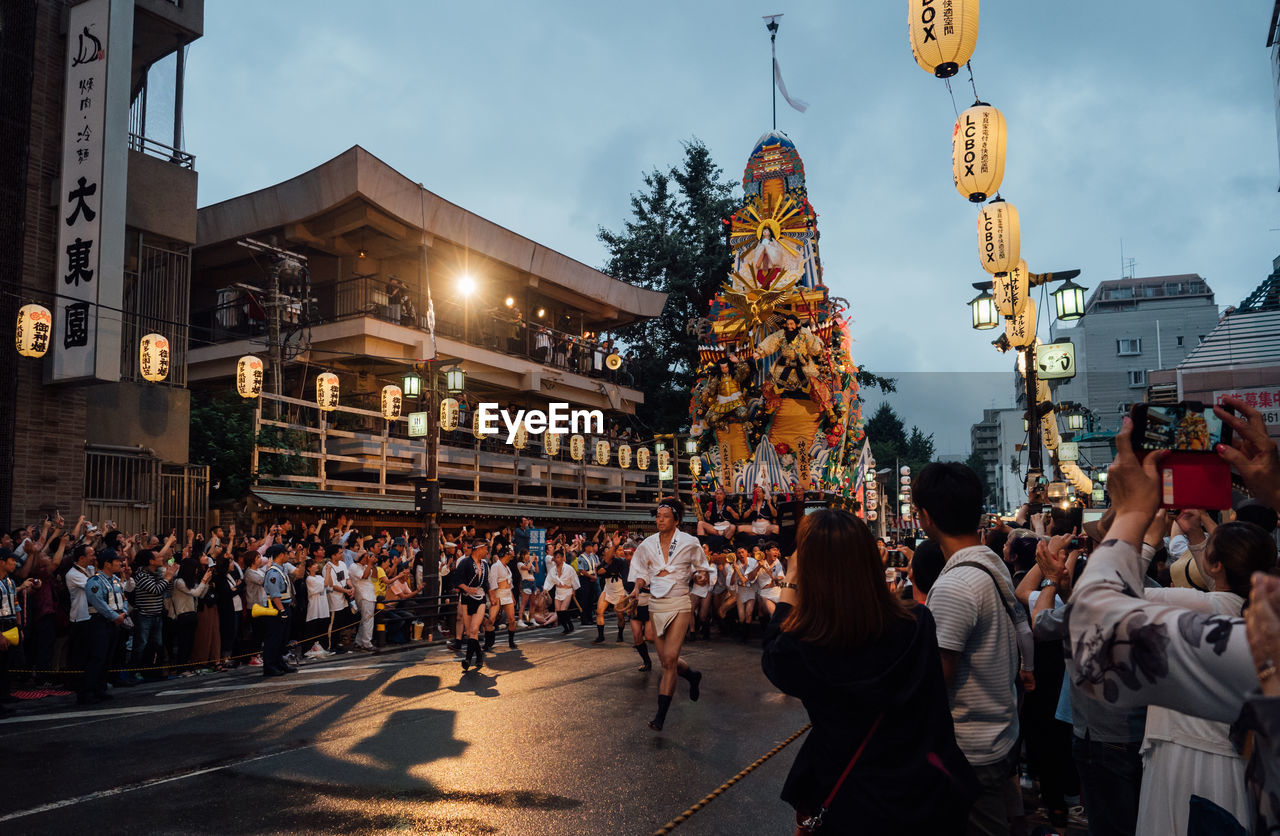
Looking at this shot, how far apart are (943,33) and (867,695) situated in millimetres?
10555

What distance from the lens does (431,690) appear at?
1095 centimetres

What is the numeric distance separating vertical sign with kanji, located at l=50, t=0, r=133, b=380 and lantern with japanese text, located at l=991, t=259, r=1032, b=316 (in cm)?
1577

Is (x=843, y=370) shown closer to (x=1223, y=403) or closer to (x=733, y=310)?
(x=733, y=310)

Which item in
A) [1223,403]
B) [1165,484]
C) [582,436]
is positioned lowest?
[1165,484]

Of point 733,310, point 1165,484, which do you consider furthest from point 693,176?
point 1165,484

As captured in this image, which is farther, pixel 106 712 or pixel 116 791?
pixel 106 712

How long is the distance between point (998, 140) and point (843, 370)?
10316 millimetres

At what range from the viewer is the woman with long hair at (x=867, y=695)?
2879 millimetres

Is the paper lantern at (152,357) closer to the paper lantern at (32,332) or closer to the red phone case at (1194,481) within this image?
the paper lantern at (32,332)

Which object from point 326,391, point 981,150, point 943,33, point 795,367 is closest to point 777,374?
point 795,367

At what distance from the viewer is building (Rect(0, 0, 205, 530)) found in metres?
15.9

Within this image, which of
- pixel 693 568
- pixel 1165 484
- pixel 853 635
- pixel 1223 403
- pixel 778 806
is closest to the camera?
pixel 1165 484

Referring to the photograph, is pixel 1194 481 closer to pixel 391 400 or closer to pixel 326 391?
pixel 326 391

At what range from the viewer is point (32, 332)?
15.3 meters
